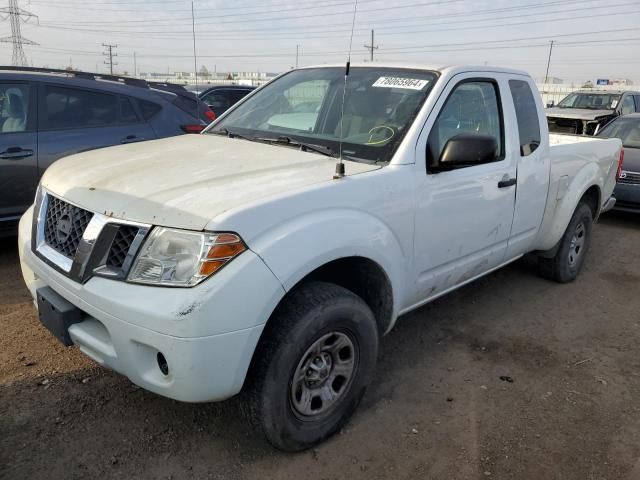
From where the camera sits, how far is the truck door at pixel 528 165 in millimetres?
3867

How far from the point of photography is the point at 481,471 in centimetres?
255

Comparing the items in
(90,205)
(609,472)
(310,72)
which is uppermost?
(310,72)

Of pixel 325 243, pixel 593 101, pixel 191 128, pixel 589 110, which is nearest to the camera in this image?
pixel 325 243

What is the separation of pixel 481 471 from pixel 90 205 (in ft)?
7.17

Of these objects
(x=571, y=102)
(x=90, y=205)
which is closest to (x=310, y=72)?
(x=90, y=205)

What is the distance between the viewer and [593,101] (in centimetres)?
1414

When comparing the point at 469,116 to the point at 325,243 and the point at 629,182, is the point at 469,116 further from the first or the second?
the point at 629,182

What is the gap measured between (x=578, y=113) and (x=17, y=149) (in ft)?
39.4

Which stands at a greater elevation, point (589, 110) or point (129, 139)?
point (589, 110)

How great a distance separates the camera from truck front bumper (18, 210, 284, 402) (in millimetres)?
2020

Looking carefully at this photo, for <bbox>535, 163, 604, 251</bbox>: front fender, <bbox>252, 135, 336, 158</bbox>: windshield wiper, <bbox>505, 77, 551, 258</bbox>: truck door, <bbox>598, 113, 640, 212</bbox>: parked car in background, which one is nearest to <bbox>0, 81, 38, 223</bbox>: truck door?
<bbox>252, 135, 336, 158</bbox>: windshield wiper

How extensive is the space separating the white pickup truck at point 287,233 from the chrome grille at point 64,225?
0.01 metres

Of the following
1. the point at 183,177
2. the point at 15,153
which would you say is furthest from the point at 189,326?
the point at 15,153

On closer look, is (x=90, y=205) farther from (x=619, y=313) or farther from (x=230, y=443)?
(x=619, y=313)
